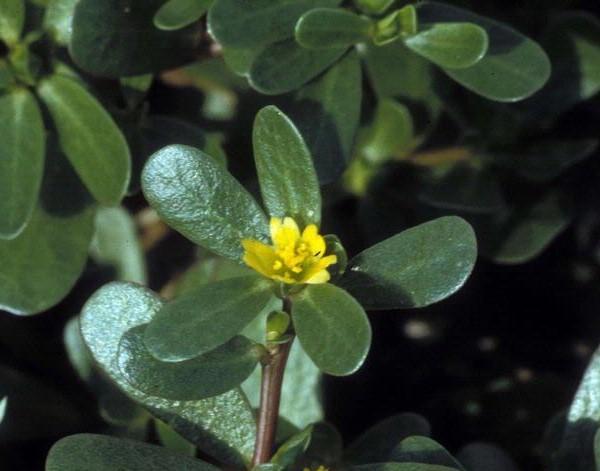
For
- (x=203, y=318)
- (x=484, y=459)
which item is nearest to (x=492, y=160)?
(x=484, y=459)

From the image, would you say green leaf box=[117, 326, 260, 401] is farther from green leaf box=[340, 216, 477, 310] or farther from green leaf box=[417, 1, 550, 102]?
green leaf box=[417, 1, 550, 102]

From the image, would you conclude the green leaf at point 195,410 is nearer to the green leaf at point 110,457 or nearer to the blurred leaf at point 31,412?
the green leaf at point 110,457

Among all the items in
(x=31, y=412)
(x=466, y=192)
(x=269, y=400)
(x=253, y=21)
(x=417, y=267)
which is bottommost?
(x=31, y=412)

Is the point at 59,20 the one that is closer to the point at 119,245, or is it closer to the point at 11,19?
the point at 11,19

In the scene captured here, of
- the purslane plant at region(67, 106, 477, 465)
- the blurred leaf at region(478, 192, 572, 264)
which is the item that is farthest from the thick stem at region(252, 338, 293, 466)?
the blurred leaf at region(478, 192, 572, 264)

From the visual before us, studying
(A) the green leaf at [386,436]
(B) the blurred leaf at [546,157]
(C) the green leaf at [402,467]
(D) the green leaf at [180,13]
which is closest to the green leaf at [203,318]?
(C) the green leaf at [402,467]

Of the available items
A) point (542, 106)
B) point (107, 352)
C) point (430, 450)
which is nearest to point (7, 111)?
point (107, 352)
